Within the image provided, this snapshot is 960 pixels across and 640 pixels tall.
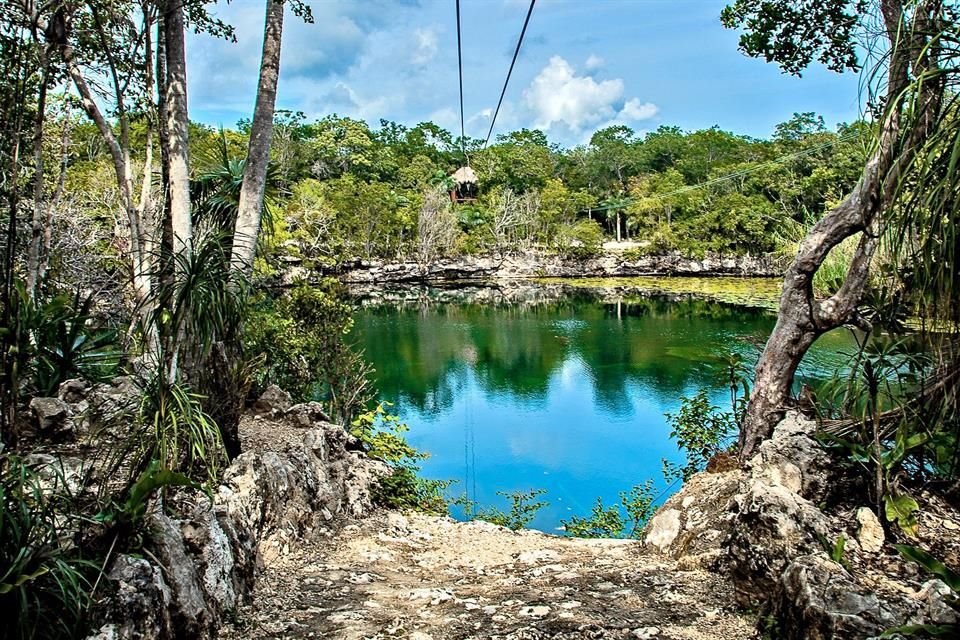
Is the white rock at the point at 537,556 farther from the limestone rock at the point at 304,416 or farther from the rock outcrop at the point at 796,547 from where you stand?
the limestone rock at the point at 304,416

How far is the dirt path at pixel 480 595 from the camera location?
2.72 m

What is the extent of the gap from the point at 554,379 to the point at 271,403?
10.5m

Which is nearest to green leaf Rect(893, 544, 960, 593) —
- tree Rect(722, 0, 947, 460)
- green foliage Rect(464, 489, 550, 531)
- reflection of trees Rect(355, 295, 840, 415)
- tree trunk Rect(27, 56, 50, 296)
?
tree Rect(722, 0, 947, 460)

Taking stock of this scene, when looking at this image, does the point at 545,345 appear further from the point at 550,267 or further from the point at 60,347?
the point at 550,267

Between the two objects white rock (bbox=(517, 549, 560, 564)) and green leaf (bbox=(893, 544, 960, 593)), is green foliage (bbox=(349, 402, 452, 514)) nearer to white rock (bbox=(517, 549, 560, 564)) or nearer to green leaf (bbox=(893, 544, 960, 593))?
white rock (bbox=(517, 549, 560, 564))

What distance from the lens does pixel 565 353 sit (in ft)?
61.7

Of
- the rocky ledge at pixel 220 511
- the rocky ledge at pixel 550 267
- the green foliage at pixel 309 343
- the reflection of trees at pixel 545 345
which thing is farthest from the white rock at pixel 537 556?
the rocky ledge at pixel 550 267

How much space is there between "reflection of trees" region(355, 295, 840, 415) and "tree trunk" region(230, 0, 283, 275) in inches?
337

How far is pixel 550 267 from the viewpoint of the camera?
4197 cm

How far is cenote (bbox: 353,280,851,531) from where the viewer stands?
10055 millimetres

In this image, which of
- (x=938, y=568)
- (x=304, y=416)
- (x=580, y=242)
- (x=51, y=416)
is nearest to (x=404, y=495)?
(x=304, y=416)

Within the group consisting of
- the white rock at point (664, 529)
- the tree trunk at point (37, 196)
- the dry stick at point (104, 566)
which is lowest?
the white rock at point (664, 529)

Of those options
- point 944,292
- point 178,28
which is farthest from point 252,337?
point 944,292

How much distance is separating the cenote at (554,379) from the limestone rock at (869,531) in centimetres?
187
